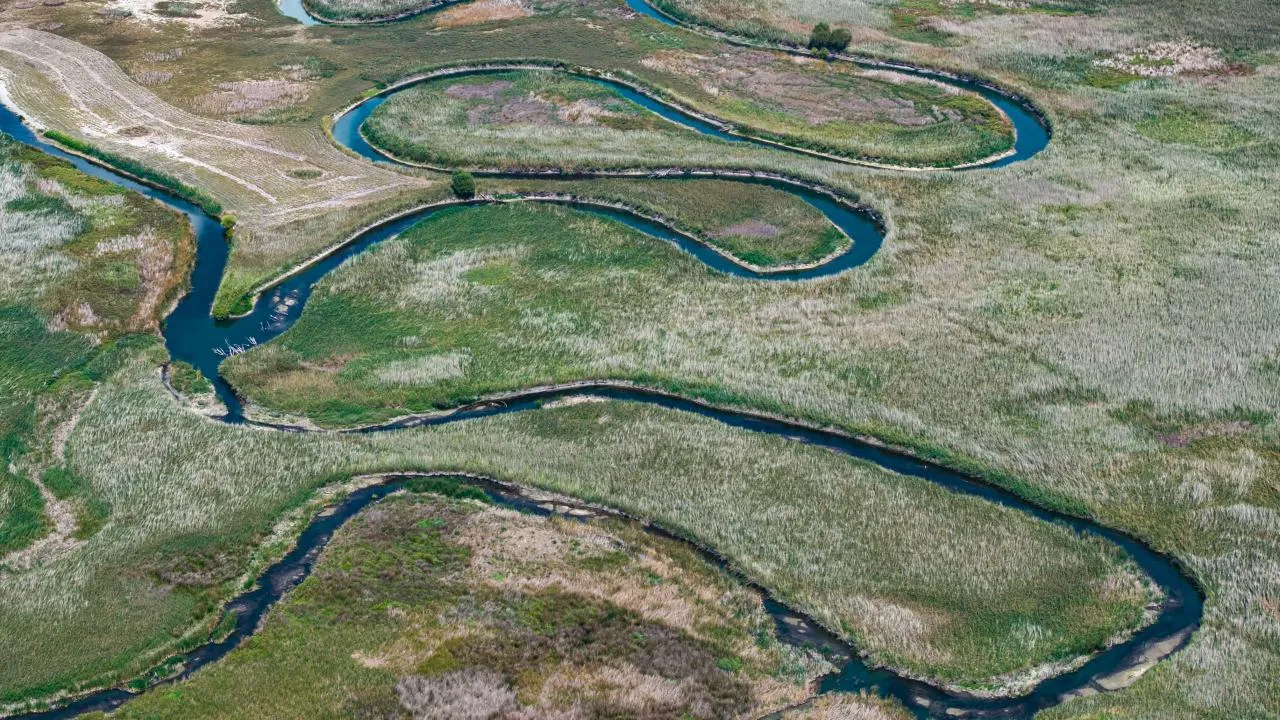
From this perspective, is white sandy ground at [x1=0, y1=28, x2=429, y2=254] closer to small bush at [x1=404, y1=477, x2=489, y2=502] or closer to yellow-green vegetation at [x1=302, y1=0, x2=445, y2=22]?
yellow-green vegetation at [x1=302, y1=0, x2=445, y2=22]

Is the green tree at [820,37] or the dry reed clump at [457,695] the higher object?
the green tree at [820,37]

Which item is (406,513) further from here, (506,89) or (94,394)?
(506,89)

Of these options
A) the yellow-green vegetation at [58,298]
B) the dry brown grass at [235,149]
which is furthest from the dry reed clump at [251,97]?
the yellow-green vegetation at [58,298]

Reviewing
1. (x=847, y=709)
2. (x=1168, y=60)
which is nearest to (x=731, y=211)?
(x=847, y=709)

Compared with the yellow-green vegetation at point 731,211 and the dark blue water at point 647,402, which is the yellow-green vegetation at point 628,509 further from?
the yellow-green vegetation at point 731,211

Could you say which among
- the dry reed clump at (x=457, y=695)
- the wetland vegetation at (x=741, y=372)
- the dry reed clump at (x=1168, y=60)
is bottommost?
the dry reed clump at (x=457, y=695)

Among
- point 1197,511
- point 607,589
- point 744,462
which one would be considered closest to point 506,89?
point 744,462
